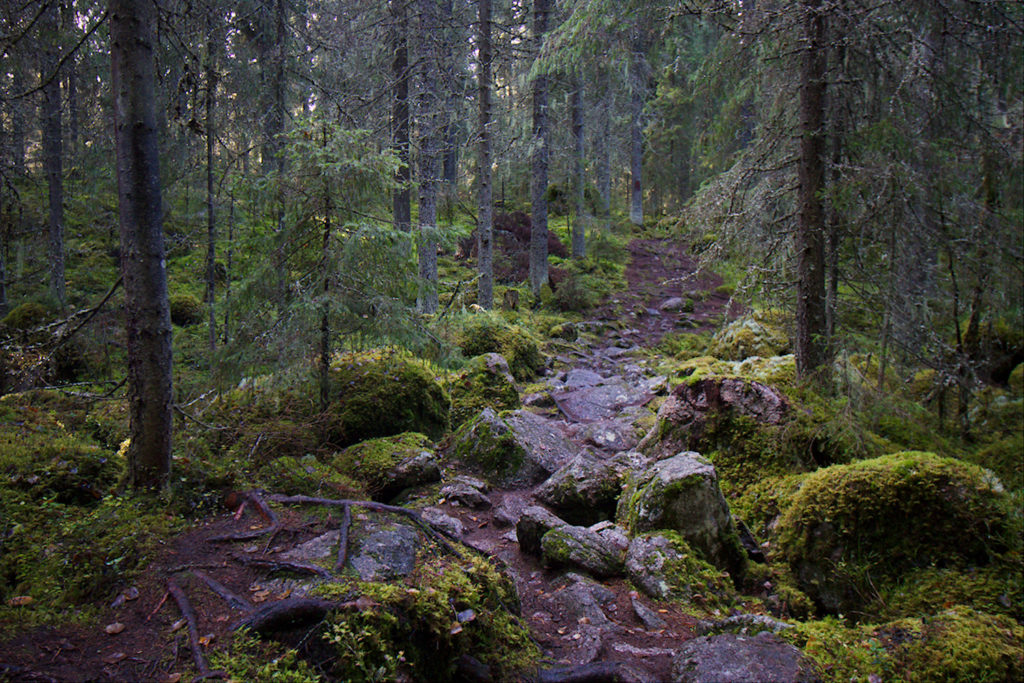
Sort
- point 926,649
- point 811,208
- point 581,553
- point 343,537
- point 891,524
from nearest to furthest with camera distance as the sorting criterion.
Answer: point 926,649 < point 343,537 < point 891,524 < point 581,553 < point 811,208

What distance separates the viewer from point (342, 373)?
6.29 metres

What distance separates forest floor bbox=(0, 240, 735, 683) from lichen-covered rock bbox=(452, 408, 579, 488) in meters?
0.30

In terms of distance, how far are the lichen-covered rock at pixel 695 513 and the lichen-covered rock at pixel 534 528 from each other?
2.46 ft

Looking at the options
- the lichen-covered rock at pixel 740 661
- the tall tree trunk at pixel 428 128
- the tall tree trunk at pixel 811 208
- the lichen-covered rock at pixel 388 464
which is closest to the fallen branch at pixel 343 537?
the lichen-covered rock at pixel 388 464

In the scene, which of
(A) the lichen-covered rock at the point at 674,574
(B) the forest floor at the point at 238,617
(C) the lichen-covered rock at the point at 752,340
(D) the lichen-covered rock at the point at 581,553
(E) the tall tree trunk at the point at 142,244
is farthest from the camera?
(C) the lichen-covered rock at the point at 752,340

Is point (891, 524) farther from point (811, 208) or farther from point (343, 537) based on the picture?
point (343, 537)

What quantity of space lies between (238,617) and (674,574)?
117 inches

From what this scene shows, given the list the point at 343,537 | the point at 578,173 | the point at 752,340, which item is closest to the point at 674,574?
the point at 343,537

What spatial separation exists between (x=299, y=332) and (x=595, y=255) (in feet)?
57.0

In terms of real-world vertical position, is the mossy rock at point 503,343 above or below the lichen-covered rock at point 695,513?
above

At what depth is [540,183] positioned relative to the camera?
16062 mm

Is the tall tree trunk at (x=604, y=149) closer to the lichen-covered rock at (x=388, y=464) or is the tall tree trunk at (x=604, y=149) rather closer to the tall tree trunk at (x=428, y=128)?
the tall tree trunk at (x=428, y=128)

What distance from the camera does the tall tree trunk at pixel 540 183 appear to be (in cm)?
1498

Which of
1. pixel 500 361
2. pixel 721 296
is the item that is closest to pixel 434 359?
pixel 500 361
